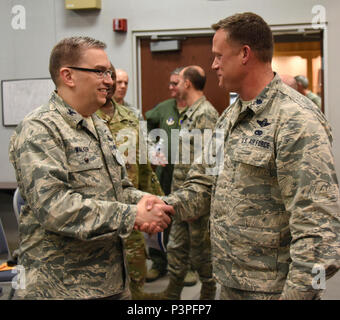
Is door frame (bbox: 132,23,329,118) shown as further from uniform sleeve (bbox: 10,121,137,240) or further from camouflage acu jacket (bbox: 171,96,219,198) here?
uniform sleeve (bbox: 10,121,137,240)

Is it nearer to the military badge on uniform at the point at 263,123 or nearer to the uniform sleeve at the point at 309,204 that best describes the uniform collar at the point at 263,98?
the military badge on uniform at the point at 263,123

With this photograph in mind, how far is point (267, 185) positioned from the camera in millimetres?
1672

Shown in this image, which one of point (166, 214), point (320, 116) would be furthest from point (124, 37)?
point (320, 116)

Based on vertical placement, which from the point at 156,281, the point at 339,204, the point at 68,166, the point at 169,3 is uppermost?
the point at 169,3

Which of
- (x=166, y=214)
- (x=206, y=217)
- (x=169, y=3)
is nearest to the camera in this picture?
(x=166, y=214)

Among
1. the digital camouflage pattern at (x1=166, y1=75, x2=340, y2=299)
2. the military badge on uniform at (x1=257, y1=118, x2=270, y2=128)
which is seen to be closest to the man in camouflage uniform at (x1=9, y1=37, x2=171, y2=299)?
the digital camouflage pattern at (x1=166, y1=75, x2=340, y2=299)

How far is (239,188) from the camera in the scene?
1729 mm

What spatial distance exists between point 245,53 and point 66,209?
0.90 meters

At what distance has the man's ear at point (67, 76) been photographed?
73.4 inches

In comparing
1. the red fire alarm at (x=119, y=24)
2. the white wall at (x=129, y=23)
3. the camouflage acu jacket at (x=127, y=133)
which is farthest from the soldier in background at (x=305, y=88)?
the camouflage acu jacket at (x=127, y=133)

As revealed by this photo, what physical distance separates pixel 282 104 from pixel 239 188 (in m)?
0.35

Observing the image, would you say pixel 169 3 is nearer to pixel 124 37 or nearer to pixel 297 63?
pixel 124 37

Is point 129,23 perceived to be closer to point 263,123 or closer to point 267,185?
point 263,123

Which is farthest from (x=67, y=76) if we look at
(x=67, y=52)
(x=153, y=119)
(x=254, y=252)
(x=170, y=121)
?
(x=153, y=119)
